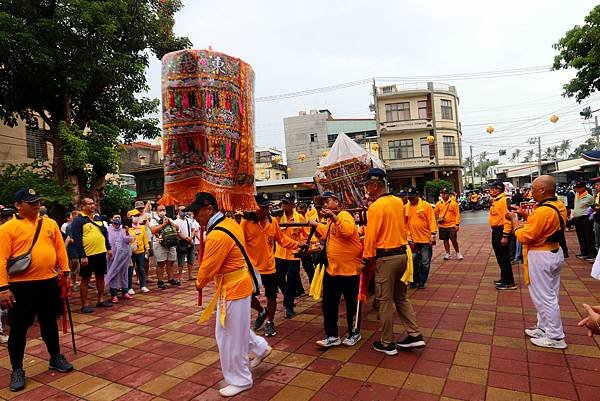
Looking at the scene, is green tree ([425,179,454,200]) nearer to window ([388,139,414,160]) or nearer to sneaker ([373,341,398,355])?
window ([388,139,414,160])

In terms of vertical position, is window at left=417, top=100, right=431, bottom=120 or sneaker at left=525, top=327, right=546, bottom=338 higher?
window at left=417, top=100, right=431, bottom=120

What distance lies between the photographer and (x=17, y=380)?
3.58m

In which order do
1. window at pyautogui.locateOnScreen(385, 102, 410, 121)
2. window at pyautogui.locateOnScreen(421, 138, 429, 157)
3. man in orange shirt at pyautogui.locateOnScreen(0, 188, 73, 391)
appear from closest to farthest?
man in orange shirt at pyautogui.locateOnScreen(0, 188, 73, 391)
window at pyautogui.locateOnScreen(421, 138, 429, 157)
window at pyautogui.locateOnScreen(385, 102, 410, 121)

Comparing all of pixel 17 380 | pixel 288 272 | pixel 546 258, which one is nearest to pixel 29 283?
pixel 17 380

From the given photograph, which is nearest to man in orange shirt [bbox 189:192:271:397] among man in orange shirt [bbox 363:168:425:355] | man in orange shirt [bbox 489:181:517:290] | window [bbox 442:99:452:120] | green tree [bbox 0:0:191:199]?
man in orange shirt [bbox 363:168:425:355]

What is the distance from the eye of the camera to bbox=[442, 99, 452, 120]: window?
33219mm

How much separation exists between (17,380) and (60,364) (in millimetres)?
393

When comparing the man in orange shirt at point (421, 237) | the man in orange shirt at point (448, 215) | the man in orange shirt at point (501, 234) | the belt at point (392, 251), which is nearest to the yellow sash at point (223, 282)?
the belt at point (392, 251)

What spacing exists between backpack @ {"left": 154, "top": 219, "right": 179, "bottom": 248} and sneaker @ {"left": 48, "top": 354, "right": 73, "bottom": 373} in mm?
4054

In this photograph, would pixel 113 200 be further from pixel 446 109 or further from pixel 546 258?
pixel 446 109

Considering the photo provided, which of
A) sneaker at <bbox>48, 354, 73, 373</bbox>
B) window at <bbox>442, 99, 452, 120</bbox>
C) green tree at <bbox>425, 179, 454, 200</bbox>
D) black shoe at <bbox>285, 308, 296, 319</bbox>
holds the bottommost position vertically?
black shoe at <bbox>285, 308, 296, 319</bbox>

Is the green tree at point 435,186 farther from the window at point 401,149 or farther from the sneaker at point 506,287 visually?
the sneaker at point 506,287

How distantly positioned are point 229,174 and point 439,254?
25.8ft

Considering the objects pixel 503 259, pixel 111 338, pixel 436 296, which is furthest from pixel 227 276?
pixel 503 259
